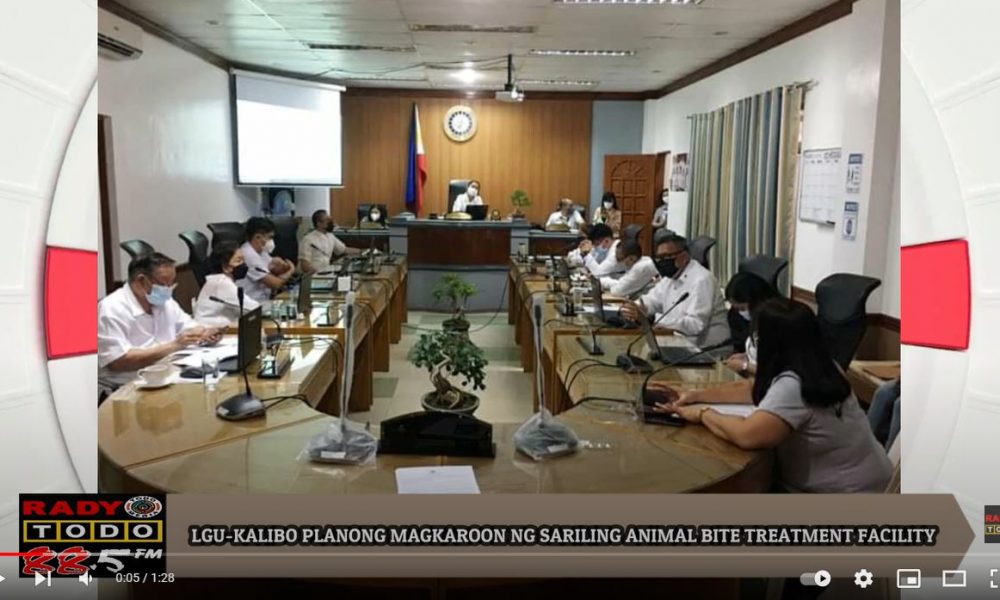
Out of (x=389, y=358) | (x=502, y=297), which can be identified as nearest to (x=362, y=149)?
(x=502, y=297)

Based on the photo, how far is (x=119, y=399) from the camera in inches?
87.0

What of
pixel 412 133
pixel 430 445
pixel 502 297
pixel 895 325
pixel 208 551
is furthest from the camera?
pixel 412 133

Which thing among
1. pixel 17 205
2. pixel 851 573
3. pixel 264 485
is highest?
pixel 17 205

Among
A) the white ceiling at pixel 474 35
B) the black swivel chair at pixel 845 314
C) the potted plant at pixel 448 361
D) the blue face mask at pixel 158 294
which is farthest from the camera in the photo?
the white ceiling at pixel 474 35

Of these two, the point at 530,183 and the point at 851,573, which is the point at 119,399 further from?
the point at 530,183

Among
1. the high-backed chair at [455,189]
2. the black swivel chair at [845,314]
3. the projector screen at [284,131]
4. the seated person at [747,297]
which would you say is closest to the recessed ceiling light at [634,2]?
the black swivel chair at [845,314]

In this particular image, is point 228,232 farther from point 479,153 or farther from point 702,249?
point 479,153

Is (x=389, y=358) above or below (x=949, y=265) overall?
below

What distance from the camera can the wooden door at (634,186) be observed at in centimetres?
957

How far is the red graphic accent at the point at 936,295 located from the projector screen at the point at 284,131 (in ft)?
25.1

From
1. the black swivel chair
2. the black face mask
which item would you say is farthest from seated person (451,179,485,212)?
the black swivel chair

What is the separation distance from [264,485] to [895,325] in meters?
3.77

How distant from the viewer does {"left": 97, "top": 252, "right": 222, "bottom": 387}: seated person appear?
2.72 m

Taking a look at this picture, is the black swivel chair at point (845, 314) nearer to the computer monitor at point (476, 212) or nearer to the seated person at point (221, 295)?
the seated person at point (221, 295)
